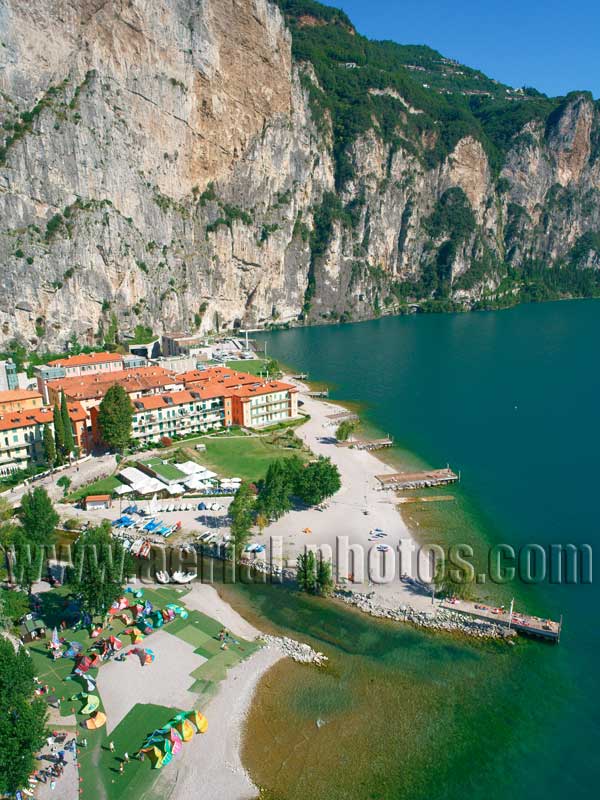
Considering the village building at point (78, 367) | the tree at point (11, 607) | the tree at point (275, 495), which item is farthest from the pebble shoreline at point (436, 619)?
the village building at point (78, 367)

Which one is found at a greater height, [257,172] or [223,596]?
[257,172]

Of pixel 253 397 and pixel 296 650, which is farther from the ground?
pixel 253 397

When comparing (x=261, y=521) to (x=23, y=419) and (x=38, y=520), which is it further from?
(x=23, y=419)

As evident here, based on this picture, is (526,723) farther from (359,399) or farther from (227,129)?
(227,129)

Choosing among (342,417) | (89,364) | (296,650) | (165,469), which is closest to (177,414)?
(165,469)

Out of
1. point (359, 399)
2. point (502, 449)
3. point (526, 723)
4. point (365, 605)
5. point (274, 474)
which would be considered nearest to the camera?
point (526, 723)

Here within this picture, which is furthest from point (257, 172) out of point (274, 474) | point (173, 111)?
point (274, 474)

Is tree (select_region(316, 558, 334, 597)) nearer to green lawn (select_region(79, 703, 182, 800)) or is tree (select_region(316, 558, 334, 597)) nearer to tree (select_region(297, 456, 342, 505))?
tree (select_region(297, 456, 342, 505))

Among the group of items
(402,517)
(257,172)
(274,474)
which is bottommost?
(402,517)
